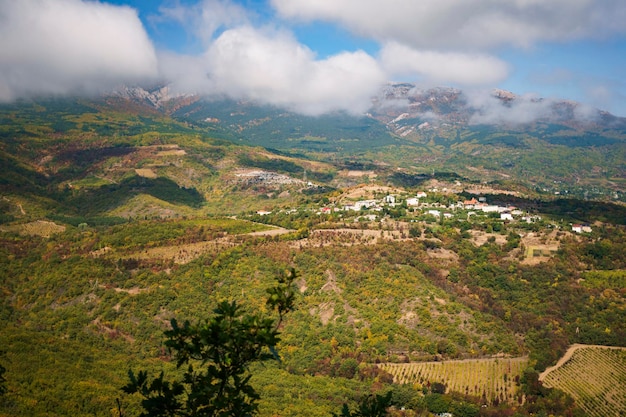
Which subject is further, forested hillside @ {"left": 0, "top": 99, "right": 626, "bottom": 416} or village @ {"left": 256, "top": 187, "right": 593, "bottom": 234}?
village @ {"left": 256, "top": 187, "right": 593, "bottom": 234}

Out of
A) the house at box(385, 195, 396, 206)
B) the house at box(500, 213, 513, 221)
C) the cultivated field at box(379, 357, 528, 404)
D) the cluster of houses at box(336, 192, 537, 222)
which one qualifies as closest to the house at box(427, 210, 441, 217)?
the cluster of houses at box(336, 192, 537, 222)

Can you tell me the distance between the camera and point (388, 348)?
161 ft

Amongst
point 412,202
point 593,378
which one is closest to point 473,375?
point 593,378

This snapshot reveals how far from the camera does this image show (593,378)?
150 ft

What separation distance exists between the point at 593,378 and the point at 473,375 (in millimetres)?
12643

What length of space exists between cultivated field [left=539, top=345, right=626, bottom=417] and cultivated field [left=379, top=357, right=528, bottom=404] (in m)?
3.49

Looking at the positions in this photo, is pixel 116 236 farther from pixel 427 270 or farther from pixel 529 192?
pixel 529 192

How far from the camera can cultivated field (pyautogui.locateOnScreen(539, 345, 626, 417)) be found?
4125 centimetres

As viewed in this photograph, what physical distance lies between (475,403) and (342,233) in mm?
36510

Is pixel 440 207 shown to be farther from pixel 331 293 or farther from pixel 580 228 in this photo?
pixel 331 293

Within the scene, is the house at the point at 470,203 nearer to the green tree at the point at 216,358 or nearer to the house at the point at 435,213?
the house at the point at 435,213

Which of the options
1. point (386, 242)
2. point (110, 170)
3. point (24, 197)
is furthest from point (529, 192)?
point (24, 197)

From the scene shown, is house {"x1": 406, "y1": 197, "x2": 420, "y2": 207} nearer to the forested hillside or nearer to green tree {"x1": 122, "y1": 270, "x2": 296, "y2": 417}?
the forested hillside

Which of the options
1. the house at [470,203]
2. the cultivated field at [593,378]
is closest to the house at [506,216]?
the house at [470,203]
